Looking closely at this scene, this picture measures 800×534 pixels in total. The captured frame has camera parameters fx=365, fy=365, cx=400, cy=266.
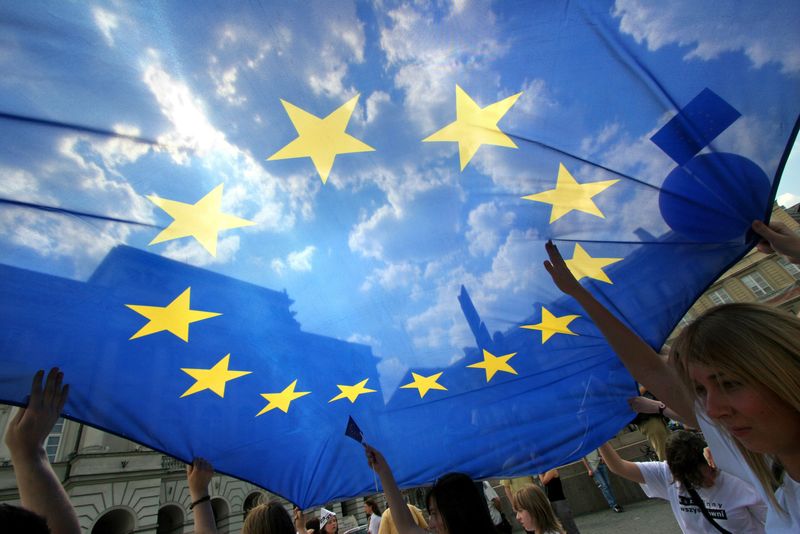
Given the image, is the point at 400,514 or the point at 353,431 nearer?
the point at 400,514

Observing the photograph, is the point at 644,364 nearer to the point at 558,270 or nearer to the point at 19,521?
the point at 558,270

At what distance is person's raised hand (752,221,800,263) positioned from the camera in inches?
75.5

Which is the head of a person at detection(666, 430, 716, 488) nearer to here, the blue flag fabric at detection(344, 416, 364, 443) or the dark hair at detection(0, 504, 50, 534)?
the blue flag fabric at detection(344, 416, 364, 443)

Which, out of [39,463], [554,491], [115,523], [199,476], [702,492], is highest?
[39,463]

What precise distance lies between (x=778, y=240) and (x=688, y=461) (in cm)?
164

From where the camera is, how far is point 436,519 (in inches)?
88.4

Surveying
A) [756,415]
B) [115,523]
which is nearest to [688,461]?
[756,415]

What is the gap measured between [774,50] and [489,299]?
2.18m

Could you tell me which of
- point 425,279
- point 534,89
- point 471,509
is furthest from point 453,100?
point 471,509

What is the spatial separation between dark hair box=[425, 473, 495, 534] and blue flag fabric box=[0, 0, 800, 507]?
40.8 inches

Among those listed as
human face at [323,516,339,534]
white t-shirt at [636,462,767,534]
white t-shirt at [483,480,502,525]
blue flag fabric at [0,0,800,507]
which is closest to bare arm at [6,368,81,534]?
blue flag fabric at [0,0,800,507]

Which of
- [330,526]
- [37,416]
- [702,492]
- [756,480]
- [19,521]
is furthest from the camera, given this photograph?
[330,526]

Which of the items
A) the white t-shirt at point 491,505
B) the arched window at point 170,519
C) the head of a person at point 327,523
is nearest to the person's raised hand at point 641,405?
the white t-shirt at point 491,505

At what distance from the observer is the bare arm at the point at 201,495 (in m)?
2.30
